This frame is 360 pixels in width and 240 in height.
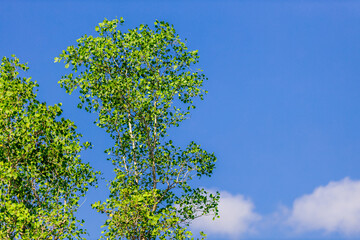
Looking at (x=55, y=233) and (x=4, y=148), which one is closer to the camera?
(x=55, y=233)

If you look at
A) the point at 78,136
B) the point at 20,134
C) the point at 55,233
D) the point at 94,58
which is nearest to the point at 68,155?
the point at 78,136

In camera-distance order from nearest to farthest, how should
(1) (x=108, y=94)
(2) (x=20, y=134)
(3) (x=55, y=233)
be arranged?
(3) (x=55, y=233) → (2) (x=20, y=134) → (1) (x=108, y=94)

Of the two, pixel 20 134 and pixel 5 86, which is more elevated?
pixel 5 86

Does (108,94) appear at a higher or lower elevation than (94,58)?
lower

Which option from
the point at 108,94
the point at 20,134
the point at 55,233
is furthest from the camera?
the point at 108,94

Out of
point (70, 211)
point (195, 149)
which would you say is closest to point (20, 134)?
point (70, 211)

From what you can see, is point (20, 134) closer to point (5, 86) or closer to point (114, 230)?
point (5, 86)

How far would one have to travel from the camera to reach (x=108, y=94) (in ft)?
77.7

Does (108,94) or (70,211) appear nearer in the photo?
(70,211)

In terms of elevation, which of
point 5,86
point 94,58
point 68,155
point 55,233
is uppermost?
point 94,58

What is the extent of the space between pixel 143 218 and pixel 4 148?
7679 millimetres

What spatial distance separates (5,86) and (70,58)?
11.7ft

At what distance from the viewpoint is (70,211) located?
21.5m

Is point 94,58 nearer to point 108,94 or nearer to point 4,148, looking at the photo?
point 108,94
